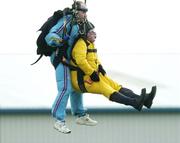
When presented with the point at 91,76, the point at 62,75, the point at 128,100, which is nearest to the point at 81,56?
the point at 91,76

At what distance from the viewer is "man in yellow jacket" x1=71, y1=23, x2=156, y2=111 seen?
46.7 feet

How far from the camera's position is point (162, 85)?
82.1 feet

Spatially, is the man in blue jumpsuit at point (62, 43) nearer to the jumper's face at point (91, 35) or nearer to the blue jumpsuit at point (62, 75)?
the blue jumpsuit at point (62, 75)

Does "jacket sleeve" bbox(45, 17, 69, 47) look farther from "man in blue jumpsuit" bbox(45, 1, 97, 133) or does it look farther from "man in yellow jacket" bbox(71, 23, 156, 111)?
"man in yellow jacket" bbox(71, 23, 156, 111)

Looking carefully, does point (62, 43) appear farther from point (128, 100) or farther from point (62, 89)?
point (128, 100)

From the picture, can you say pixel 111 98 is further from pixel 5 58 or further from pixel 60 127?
pixel 5 58

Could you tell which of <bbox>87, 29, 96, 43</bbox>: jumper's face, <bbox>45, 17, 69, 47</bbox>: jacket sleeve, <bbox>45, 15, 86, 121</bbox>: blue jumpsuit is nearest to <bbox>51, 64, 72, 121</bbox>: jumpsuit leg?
<bbox>45, 15, 86, 121</bbox>: blue jumpsuit

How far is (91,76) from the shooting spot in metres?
14.3

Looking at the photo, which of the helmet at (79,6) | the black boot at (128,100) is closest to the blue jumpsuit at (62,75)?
the helmet at (79,6)

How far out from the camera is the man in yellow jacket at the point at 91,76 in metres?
14.2

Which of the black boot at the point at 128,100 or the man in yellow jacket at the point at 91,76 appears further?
the black boot at the point at 128,100

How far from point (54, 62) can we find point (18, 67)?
10.2m

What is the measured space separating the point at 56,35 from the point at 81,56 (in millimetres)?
397

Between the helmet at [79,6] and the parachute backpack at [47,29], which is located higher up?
the helmet at [79,6]
